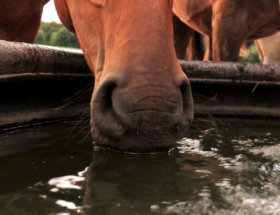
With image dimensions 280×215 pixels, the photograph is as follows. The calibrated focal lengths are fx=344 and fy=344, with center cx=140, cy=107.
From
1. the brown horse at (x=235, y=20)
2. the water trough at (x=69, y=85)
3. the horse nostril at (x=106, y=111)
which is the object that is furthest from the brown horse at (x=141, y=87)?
the brown horse at (x=235, y=20)

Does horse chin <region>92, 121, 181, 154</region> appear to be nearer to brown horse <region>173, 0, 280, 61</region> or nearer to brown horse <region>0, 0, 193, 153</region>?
brown horse <region>0, 0, 193, 153</region>

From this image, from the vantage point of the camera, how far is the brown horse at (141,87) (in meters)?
1.44

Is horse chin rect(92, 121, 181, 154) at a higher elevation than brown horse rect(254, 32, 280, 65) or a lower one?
lower

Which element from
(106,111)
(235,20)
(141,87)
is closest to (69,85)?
(106,111)

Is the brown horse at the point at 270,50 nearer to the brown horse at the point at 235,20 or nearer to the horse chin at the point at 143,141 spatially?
the brown horse at the point at 235,20

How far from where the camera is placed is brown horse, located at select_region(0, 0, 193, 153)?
1.44 meters

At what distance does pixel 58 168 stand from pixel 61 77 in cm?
125

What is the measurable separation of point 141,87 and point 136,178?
1.24ft

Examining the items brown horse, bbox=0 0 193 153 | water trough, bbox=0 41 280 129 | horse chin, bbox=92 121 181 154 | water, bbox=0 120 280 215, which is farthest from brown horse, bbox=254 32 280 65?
horse chin, bbox=92 121 181 154

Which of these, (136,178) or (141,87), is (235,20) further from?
(136,178)

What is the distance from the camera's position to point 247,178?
1335 mm

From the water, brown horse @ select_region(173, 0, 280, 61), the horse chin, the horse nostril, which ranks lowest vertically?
the water

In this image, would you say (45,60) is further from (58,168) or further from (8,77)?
(58,168)

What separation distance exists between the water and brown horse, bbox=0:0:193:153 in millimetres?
129
